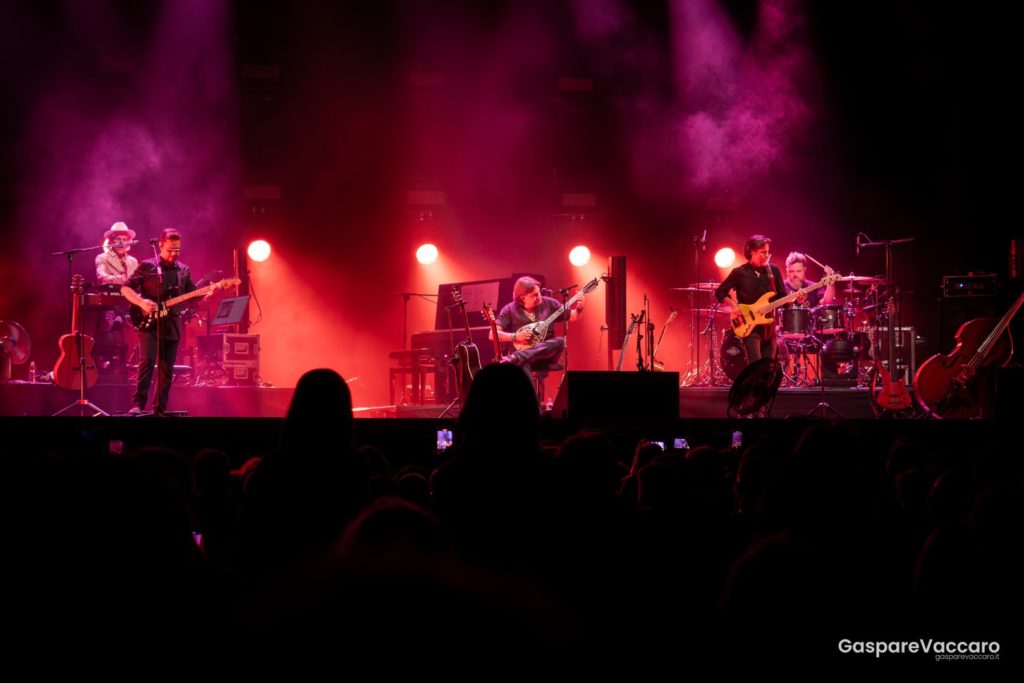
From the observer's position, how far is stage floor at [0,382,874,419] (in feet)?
37.3

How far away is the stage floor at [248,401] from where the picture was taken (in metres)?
11.4

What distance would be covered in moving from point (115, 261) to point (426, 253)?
547cm

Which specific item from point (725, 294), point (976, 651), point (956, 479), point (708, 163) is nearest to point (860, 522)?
point (976, 651)

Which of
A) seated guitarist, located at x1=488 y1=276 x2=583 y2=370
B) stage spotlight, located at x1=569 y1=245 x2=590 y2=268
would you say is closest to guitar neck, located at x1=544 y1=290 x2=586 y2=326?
seated guitarist, located at x1=488 y1=276 x2=583 y2=370

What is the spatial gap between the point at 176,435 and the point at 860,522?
20.0ft

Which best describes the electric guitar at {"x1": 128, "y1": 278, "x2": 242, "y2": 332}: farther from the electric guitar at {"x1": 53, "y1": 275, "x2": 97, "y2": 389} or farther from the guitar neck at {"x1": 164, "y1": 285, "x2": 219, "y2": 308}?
the electric guitar at {"x1": 53, "y1": 275, "x2": 97, "y2": 389}

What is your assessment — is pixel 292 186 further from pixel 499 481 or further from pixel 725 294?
pixel 499 481

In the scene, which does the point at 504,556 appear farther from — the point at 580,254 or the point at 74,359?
the point at 580,254

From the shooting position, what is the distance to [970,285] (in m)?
12.4

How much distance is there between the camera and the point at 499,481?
8.20 ft

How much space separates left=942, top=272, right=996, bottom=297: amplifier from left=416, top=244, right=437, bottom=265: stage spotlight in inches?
345

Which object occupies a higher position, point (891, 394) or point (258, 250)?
point (258, 250)

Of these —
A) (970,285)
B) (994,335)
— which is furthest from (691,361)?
(994,335)

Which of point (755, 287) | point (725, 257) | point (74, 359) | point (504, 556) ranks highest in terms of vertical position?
point (725, 257)
